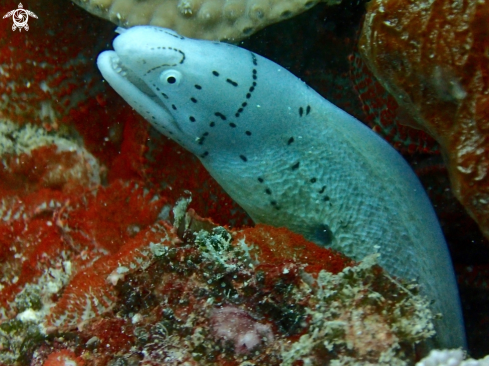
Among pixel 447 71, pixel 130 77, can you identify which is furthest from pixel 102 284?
pixel 447 71

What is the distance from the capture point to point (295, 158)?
2.67 m

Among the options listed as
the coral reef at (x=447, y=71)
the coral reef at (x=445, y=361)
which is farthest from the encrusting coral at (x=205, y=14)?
the coral reef at (x=445, y=361)

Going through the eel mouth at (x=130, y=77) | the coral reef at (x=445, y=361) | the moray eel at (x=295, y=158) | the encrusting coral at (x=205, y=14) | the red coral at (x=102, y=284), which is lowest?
the coral reef at (x=445, y=361)

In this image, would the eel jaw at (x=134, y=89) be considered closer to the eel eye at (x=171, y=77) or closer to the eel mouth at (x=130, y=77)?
the eel mouth at (x=130, y=77)

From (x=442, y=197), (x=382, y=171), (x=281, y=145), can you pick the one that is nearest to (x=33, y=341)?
(x=281, y=145)

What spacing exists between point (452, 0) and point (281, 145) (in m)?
1.19

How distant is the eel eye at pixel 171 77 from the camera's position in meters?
2.37

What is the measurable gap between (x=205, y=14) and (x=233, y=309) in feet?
6.61

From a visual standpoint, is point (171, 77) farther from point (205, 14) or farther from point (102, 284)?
point (102, 284)

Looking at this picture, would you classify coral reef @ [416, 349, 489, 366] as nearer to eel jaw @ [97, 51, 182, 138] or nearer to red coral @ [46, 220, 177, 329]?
red coral @ [46, 220, 177, 329]

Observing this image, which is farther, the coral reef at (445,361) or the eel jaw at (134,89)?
the eel jaw at (134,89)

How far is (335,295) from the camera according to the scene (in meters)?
1.61

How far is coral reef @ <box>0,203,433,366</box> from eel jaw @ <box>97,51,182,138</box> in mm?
869

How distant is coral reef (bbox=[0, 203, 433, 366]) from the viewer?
Result: 151 centimetres
